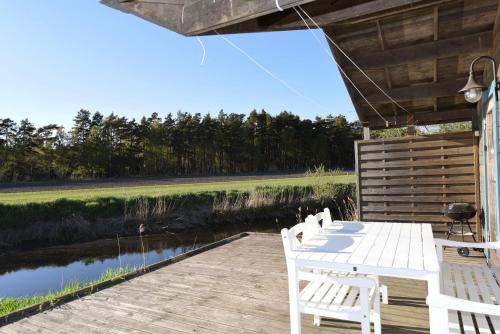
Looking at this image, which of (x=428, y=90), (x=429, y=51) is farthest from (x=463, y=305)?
(x=428, y=90)

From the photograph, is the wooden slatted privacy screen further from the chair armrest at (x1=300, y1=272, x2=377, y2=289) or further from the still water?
the still water

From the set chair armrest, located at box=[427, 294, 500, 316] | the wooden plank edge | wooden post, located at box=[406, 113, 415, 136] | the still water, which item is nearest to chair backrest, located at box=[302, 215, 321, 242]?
chair armrest, located at box=[427, 294, 500, 316]

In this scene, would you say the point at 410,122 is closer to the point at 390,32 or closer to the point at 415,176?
the point at 415,176

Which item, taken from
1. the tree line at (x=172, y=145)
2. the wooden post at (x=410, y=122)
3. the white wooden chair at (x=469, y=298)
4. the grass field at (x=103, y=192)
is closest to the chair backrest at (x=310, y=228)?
the white wooden chair at (x=469, y=298)

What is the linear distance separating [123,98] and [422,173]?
3362 centimetres

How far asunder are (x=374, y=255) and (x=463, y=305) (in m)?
0.67

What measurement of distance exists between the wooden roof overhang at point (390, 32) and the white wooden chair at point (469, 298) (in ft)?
5.26

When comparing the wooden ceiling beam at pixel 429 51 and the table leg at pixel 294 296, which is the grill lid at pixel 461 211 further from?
the table leg at pixel 294 296

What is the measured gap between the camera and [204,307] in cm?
302

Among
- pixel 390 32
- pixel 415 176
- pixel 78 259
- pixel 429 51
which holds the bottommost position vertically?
pixel 78 259

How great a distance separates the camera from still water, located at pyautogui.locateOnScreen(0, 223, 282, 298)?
294 inches

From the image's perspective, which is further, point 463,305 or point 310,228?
point 310,228

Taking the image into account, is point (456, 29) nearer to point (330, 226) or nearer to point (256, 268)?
point (330, 226)

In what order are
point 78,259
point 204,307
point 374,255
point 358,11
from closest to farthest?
point 374,255 → point 358,11 → point 204,307 → point 78,259
